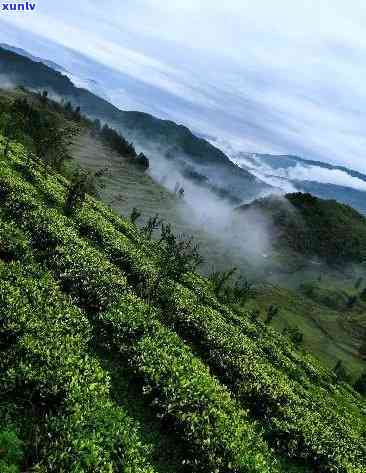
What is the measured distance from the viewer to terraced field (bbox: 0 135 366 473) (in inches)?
898

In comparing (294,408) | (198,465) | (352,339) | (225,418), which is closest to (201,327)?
(294,408)

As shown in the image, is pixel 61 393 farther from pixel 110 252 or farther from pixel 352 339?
pixel 352 339

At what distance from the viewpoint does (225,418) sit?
3030 cm

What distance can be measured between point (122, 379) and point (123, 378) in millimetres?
178

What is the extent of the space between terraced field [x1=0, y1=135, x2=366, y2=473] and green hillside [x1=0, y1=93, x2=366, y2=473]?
0.10 meters

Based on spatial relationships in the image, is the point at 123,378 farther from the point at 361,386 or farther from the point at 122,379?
the point at 361,386

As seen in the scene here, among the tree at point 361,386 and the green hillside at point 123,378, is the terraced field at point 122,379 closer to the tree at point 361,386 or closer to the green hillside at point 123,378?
the green hillside at point 123,378

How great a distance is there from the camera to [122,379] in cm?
3198

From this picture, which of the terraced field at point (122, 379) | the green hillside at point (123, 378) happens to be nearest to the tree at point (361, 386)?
the green hillside at point (123, 378)

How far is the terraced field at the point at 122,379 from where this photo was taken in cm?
2281

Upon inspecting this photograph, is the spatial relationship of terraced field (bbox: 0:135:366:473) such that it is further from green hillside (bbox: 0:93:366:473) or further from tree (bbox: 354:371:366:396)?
tree (bbox: 354:371:366:396)

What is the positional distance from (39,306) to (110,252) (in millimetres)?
23789

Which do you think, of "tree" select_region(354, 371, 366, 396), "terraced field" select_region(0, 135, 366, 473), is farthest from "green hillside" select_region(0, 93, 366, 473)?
"tree" select_region(354, 371, 366, 396)

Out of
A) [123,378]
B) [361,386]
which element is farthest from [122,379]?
[361,386]
